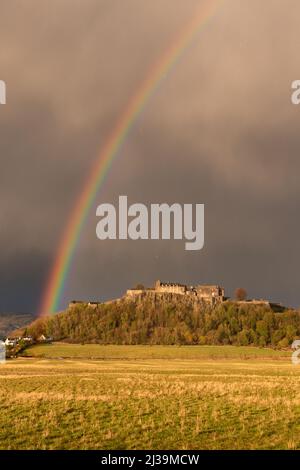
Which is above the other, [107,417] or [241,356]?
[107,417]

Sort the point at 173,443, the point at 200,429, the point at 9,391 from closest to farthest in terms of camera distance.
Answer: the point at 173,443, the point at 200,429, the point at 9,391

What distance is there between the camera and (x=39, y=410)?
33.4 meters

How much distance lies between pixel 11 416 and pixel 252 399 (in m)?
15.5

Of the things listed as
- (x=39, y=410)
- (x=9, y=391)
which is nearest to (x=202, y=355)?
(x=9, y=391)

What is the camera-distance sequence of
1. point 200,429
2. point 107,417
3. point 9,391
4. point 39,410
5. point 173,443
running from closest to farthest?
point 173,443 → point 200,429 → point 107,417 → point 39,410 → point 9,391
